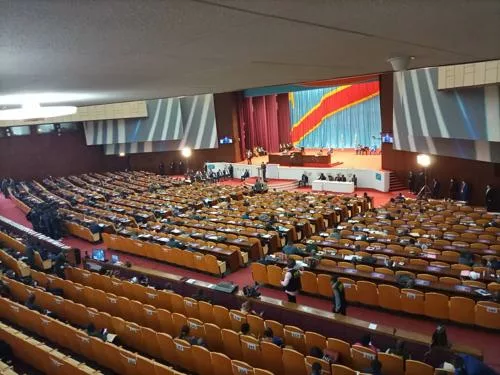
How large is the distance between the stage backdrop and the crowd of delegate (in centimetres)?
1094

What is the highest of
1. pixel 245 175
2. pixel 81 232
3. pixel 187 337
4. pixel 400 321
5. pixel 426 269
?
pixel 245 175

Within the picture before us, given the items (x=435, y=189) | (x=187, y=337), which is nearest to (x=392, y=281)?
(x=187, y=337)

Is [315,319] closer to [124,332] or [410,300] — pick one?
[410,300]

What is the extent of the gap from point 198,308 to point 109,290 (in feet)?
9.93

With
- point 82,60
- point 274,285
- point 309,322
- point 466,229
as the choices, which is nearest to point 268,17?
point 82,60

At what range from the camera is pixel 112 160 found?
3622cm

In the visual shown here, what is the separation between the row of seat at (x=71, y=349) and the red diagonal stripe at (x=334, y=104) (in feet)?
85.2

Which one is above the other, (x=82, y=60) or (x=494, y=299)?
(x=82, y=60)

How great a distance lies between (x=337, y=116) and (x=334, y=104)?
3.27 ft

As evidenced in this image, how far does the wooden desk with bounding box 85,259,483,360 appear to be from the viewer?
6.86m

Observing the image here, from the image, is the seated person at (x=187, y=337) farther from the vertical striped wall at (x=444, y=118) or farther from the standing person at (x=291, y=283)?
the vertical striped wall at (x=444, y=118)

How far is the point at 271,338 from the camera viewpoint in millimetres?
7160

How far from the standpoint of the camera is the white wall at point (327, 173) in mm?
22328

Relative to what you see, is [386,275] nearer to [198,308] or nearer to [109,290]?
[198,308]
